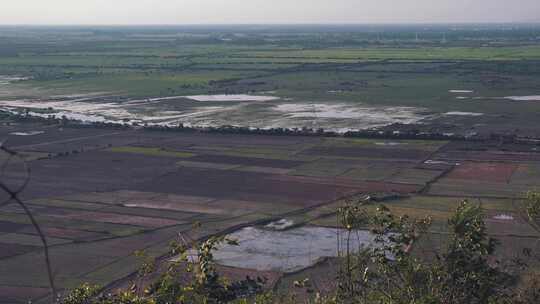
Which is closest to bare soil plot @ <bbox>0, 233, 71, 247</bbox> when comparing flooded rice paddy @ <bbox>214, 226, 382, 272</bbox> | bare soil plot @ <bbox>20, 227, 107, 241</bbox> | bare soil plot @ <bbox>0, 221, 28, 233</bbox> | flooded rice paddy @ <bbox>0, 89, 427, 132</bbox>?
bare soil plot @ <bbox>20, 227, 107, 241</bbox>

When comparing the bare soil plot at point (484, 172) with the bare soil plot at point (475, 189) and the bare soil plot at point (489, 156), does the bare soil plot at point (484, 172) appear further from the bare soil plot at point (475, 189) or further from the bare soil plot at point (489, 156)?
the bare soil plot at point (489, 156)

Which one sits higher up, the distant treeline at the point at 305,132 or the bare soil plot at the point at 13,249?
the bare soil plot at the point at 13,249

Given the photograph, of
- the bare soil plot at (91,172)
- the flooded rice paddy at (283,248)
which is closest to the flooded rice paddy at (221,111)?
the bare soil plot at (91,172)

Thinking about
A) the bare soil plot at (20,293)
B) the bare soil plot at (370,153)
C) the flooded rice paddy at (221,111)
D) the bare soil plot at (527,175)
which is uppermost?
the bare soil plot at (20,293)

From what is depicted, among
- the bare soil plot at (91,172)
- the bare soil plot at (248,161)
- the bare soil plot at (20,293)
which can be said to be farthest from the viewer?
the bare soil plot at (248,161)

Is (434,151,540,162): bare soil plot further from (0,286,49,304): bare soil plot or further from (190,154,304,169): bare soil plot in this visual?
(0,286,49,304): bare soil plot

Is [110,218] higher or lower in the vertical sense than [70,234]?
lower

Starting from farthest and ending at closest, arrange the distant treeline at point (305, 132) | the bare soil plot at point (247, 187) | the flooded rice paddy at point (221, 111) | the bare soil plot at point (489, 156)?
1. the flooded rice paddy at point (221, 111)
2. the distant treeline at point (305, 132)
3. the bare soil plot at point (489, 156)
4. the bare soil plot at point (247, 187)

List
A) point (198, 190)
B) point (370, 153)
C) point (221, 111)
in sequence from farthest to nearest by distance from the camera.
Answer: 1. point (221, 111)
2. point (370, 153)
3. point (198, 190)

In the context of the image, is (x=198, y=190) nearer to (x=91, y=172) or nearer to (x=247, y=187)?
(x=247, y=187)

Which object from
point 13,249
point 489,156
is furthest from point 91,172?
point 489,156
